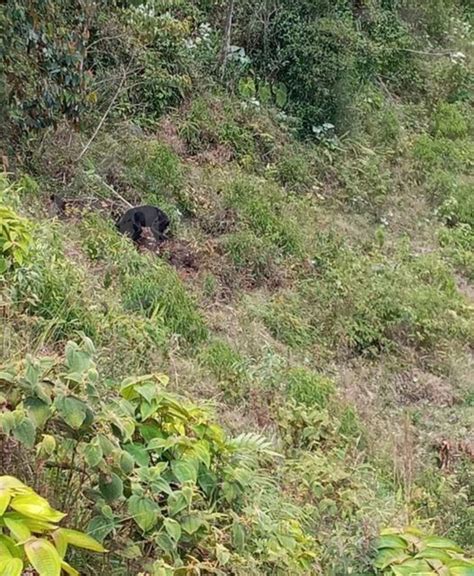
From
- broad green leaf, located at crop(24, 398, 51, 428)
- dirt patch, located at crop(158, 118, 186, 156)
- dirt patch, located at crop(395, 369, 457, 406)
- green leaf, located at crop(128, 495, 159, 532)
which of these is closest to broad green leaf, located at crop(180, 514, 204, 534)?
green leaf, located at crop(128, 495, 159, 532)

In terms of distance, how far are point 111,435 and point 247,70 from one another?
6345 millimetres

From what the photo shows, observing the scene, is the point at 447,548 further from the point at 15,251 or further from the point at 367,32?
the point at 367,32

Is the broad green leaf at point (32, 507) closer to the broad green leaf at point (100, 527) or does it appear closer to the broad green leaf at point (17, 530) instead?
the broad green leaf at point (17, 530)

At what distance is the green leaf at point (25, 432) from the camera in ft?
5.39

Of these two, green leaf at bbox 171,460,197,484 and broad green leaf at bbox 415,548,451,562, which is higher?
broad green leaf at bbox 415,548,451,562

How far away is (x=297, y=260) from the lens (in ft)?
19.0

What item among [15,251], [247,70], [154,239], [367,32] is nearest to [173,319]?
[154,239]

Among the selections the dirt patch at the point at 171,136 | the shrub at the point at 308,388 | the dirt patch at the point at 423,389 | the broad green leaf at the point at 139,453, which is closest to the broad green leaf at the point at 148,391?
the broad green leaf at the point at 139,453

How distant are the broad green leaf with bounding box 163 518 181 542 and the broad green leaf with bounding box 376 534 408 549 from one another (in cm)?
65

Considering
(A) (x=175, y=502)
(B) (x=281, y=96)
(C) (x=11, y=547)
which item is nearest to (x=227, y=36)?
(B) (x=281, y=96)

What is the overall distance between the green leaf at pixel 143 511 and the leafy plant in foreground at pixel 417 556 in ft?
2.21

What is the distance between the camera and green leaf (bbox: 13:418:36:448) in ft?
5.39

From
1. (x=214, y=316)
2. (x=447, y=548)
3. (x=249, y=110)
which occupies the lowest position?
(x=214, y=316)

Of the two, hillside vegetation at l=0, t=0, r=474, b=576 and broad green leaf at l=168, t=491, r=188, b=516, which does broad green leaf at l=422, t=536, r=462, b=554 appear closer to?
hillside vegetation at l=0, t=0, r=474, b=576
